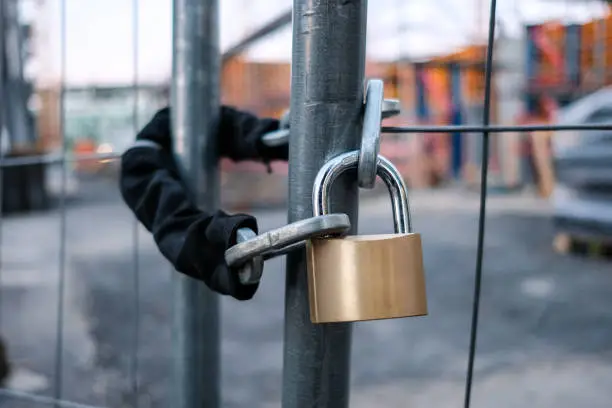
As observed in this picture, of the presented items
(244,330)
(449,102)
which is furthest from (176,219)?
(449,102)

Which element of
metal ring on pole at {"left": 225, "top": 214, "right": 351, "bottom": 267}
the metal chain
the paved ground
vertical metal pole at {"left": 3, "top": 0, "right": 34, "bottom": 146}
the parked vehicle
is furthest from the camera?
vertical metal pole at {"left": 3, "top": 0, "right": 34, "bottom": 146}

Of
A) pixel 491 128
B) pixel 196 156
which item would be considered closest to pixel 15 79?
pixel 196 156

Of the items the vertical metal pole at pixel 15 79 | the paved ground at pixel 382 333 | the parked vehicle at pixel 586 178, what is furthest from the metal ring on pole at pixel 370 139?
the vertical metal pole at pixel 15 79

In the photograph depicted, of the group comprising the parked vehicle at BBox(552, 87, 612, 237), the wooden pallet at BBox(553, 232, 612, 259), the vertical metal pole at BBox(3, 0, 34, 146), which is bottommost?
the wooden pallet at BBox(553, 232, 612, 259)

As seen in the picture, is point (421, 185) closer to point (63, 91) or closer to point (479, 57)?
point (479, 57)

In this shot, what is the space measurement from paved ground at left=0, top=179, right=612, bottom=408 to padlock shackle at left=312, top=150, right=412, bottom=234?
73 centimetres

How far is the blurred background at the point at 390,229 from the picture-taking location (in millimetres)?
1790

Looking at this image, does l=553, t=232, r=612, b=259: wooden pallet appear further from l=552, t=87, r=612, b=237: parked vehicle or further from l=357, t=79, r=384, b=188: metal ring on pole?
l=357, t=79, r=384, b=188: metal ring on pole

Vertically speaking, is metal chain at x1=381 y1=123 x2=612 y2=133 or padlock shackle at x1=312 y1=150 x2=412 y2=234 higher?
metal chain at x1=381 y1=123 x2=612 y2=133

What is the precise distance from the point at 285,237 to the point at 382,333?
2.05 m

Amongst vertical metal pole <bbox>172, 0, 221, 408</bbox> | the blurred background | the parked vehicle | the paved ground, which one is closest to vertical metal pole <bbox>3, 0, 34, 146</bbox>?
the blurred background

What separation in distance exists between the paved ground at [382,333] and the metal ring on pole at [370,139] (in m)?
0.75

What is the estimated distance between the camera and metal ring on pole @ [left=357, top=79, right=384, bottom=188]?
0.33 meters

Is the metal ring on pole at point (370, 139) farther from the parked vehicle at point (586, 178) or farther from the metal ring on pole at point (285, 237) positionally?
the parked vehicle at point (586, 178)
